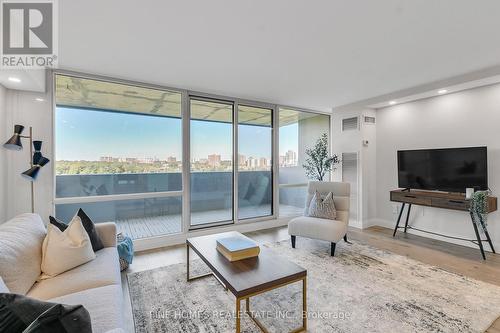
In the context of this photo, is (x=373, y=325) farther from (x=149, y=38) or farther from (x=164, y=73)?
(x=164, y=73)

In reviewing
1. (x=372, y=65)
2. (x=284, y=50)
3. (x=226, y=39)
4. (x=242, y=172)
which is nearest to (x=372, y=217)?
(x=242, y=172)

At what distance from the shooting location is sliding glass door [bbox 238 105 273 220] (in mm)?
4574

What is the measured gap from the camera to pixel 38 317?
780 millimetres

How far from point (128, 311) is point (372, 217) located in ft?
15.1

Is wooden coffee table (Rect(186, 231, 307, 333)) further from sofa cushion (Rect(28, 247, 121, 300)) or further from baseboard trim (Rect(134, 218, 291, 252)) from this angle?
baseboard trim (Rect(134, 218, 291, 252))

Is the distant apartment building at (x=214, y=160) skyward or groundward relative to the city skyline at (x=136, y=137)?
groundward

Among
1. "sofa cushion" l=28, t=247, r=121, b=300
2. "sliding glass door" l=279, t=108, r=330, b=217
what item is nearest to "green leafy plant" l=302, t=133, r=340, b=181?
"sliding glass door" l=279, t=108, r=330, b=217

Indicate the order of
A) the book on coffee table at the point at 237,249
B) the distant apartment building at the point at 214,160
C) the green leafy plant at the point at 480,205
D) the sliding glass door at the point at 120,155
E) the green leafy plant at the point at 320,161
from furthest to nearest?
1. the green leafy plant at the point at 320,161
2. the distant apartment building at the point at 214,160
3. the sliding glass door at the point at 120,155
4. the green leafy plant at the point at 480,205
5. the book on coffee table at the point at 237,249

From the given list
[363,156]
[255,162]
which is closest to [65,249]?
[255,162]

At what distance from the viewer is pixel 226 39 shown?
2.35 metres

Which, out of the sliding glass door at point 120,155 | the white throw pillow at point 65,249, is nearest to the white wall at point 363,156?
the sliding glass door at point 120,155

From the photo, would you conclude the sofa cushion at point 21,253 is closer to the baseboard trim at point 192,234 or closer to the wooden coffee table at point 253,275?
the wooden coffee table at point 253,275

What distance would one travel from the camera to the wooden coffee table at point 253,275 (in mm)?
1631

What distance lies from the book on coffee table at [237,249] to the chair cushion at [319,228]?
1451 mm
